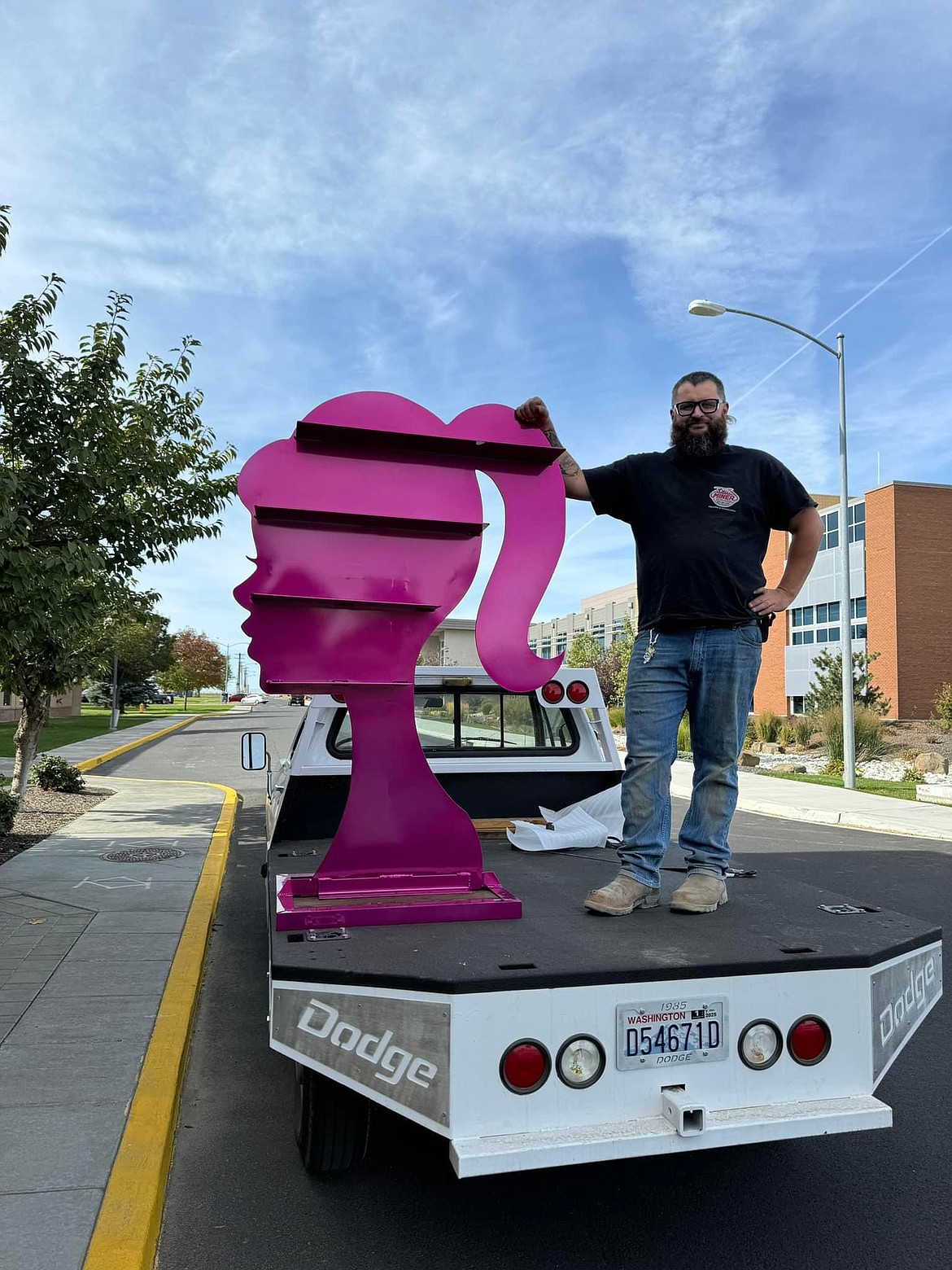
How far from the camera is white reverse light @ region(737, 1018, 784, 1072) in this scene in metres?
2.57

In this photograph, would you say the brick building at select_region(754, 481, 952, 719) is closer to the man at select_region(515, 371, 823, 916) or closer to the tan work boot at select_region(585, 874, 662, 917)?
the man at select_region(515, 371, 823, 916)

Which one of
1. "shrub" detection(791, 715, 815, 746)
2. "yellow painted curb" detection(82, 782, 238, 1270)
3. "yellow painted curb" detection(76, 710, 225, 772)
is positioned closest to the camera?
Answer: "yellow painted curb" detection(82, 782, 238, 1270)

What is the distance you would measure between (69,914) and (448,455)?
4401mm

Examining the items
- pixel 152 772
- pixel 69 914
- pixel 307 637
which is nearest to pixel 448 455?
pixel 307 637

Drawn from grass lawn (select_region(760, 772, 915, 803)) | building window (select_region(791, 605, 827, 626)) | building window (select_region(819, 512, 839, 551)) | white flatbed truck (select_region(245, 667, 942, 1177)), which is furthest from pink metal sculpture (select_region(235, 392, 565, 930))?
building window (select_region(791, 605, 827, 626))

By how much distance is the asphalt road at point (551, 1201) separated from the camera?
2.68 m

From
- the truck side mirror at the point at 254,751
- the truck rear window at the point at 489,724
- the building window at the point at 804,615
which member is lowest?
the truck side mirror at the point at 254,751

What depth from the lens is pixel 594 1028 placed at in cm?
247

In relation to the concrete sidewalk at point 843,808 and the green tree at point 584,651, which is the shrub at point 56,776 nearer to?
the concrete sidewalk at point 843,808

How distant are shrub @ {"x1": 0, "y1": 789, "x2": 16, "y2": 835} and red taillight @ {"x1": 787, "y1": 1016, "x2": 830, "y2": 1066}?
8392mm

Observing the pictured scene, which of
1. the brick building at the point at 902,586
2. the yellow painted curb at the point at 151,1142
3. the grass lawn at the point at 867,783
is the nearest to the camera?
the yellow painted curb at the point at 151,1142

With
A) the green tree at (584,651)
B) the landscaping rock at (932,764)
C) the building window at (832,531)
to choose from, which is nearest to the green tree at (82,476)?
the landscaping rock at (932,764)

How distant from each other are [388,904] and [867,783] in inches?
626

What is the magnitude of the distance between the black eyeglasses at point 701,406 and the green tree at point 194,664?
75.7 metres
